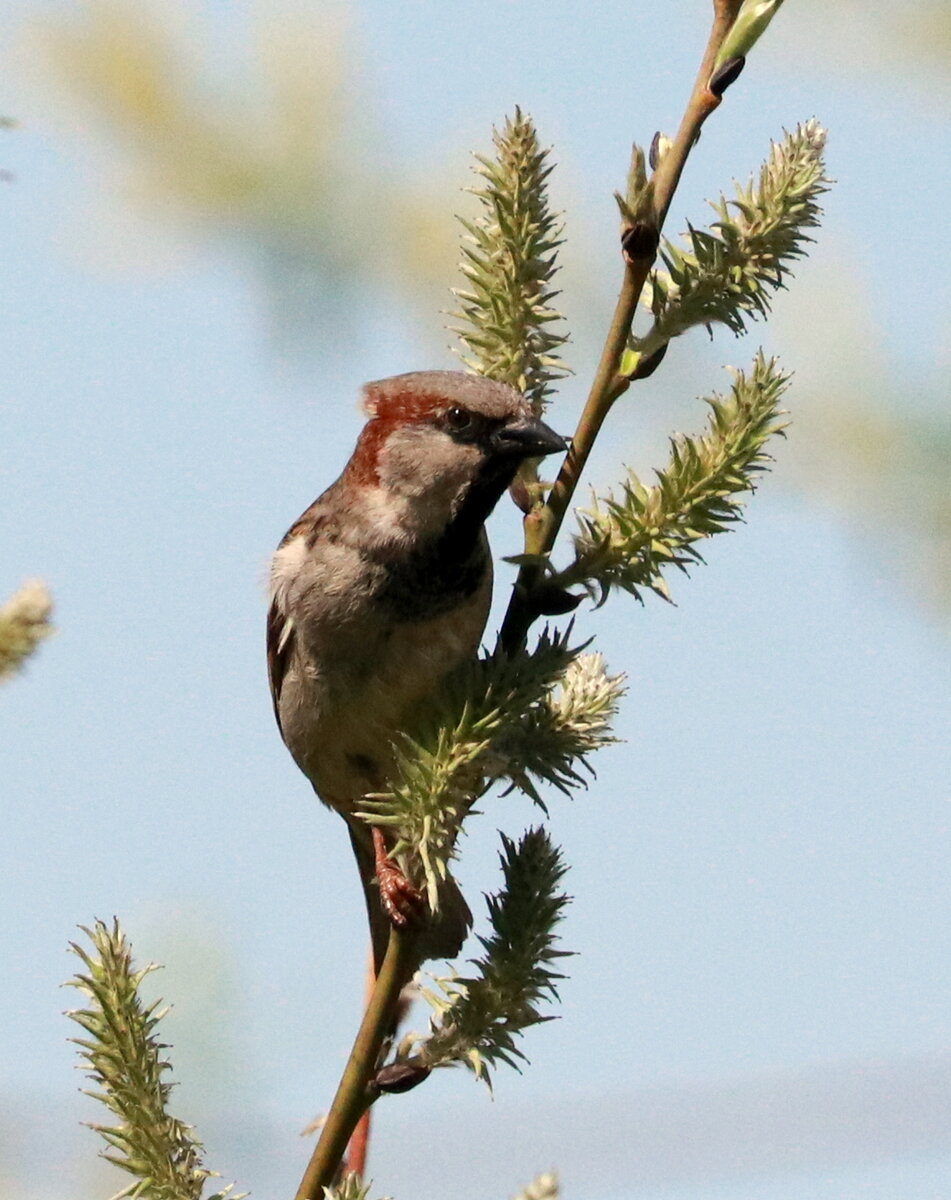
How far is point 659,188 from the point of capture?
5.32 ft

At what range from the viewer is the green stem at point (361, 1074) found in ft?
4.84

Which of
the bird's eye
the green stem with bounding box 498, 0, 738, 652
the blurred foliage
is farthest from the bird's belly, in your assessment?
the blurred foliage

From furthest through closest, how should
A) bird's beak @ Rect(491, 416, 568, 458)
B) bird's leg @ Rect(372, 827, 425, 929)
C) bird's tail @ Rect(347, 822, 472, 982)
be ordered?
1. bird's tail @ Rect(347, 822, 472, 982)
2. bird's beak @ Rect(491, 416, 568, 458)
3. bird's leg @ Rect(372, 827, 425, 929)

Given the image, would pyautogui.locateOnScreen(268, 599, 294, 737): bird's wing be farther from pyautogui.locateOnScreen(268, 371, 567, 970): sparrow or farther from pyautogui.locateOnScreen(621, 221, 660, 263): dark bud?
pyautogui.locateOnScreen(621, 221, 660, 263): dark bud

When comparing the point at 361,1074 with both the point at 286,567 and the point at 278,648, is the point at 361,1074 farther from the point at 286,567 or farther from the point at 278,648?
the point at 278,648

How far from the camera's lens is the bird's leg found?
5.75 feet

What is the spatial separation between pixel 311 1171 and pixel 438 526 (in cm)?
184

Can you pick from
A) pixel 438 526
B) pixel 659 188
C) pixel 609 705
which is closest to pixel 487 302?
pixel 659 188

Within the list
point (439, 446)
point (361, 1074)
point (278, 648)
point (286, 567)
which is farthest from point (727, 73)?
point (278, 648)

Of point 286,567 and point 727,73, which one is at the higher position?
point 286,567

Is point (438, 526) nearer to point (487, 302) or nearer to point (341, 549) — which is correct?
point (341, 549)

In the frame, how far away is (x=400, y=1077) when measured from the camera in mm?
1622

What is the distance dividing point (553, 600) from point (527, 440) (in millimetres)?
859

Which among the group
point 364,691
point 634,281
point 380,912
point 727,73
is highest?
point 364,691
